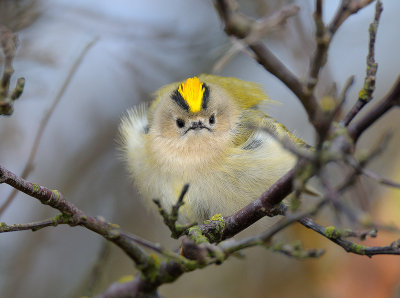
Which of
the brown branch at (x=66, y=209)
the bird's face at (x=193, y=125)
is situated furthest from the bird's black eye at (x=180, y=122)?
the brown branch at (x=66, y=209)

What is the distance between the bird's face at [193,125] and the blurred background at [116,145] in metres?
0.44

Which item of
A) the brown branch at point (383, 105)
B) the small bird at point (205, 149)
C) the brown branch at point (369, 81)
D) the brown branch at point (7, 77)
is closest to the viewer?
the brown branch at point (383, 105)

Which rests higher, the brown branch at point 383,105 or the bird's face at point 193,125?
the bird's face at point 193,125

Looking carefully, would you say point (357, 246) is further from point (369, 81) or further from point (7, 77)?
point (7, 77)

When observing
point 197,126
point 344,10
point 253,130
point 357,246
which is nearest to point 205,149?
point 197,126

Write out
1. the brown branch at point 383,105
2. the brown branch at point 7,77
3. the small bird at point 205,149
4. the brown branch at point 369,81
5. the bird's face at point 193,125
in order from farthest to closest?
1. the bird's face at point 193,125
2. the small bird at point 205,149
3. the brown branch at point 369,81
4. the brown branch at point 7,77
5. the brown branch at point 383,105

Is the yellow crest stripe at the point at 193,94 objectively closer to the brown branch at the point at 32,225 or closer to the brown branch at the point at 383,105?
the brown branch at the point at 32,225

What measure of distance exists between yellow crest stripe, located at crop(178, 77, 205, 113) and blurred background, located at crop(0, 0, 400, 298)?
452mm

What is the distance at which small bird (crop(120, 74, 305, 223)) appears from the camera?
2.81 meters

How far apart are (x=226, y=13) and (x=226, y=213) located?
1823 millimetres

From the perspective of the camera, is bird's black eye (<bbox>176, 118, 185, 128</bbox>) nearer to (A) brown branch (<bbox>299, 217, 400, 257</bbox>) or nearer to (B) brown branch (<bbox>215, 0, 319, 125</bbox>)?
(A) brown branch (<bbox>299, 217, 400, 257</bbox>)

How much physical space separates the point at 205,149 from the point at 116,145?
168 cm

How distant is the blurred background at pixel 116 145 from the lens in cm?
339

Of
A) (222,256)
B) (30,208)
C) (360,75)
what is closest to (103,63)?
(30,208)
